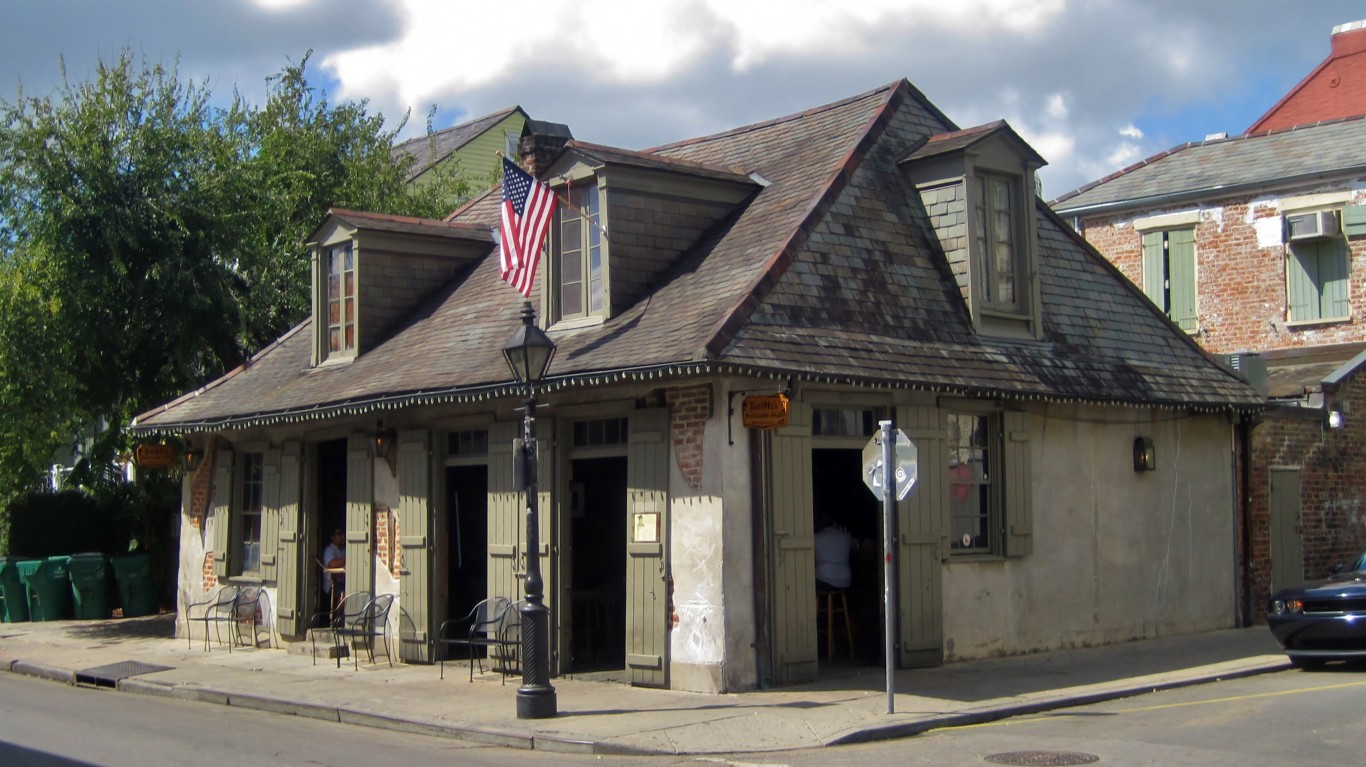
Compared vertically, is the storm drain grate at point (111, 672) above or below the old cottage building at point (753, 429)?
below

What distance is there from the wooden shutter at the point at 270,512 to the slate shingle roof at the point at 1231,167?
1606cm

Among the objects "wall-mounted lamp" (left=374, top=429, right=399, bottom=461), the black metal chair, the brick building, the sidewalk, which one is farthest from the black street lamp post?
the brick building

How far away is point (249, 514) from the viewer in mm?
19031

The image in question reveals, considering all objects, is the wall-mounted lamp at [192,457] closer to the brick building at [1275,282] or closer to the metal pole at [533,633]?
the metal pole at [533,633]

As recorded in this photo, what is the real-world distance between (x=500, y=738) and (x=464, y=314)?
7289 mm

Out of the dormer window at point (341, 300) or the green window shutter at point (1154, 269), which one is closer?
the dormer window at point (341, 300)

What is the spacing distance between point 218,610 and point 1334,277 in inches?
740

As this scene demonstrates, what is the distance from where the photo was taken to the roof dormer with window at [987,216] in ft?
50.5

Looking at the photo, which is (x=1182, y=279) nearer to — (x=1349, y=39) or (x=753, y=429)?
(x=1349, y=39)

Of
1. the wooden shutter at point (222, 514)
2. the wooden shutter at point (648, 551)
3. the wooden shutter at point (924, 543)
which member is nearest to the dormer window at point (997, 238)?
the wooden shutter at point (924, 543)

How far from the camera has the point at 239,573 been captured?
1908 centimetres

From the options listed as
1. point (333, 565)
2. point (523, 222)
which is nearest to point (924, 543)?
point (523, 222)

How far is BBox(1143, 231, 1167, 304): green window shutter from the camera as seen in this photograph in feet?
84.0

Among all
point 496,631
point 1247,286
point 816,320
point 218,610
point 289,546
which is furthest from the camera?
point 1247,286
